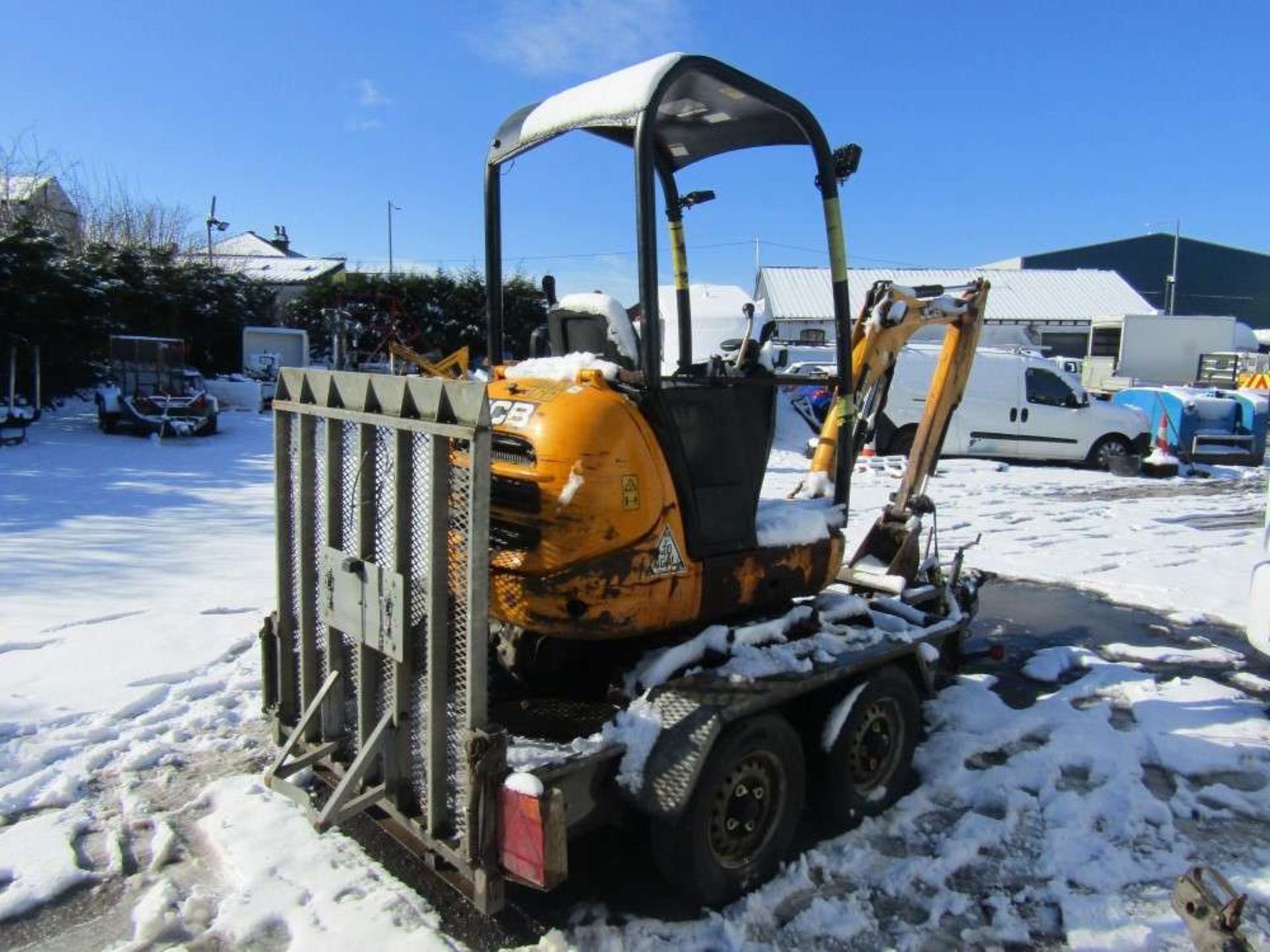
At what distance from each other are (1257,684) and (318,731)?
5726 mm

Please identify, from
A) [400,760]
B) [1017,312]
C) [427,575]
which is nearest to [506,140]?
[427,575]

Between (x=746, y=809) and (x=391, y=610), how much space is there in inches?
61.5

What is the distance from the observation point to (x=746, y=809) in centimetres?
346

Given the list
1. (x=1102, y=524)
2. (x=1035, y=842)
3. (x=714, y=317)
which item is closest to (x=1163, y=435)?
(x=1102, y=524)

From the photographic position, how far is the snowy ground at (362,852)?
10.4ft

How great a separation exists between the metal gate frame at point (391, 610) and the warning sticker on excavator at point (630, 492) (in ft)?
1.86

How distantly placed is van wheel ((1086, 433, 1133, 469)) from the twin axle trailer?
13442 millimetres

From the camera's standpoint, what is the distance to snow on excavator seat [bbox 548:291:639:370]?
11.9 feet

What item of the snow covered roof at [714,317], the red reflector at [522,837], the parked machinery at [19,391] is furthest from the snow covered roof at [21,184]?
the red reflector at [522,837]

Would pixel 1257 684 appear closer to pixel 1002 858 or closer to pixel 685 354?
pixel 1002 858

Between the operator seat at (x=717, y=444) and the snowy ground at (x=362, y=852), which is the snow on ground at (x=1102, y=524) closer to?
the snowy ground at (x=362, y=852)

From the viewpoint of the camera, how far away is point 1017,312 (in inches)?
1423

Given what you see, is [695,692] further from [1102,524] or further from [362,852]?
[1102,524]

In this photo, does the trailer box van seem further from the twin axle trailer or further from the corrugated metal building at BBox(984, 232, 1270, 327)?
the corrugated metal building at BBox(984, 232, 1270, 327)
